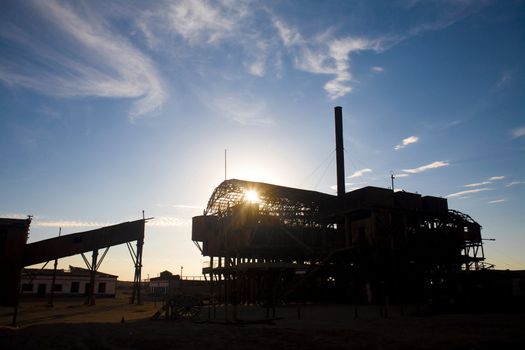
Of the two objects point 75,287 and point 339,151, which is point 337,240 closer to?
point 339,151

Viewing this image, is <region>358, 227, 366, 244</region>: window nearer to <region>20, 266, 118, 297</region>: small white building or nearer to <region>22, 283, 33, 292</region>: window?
<region>20, 266, 118, 297</region>: small white building

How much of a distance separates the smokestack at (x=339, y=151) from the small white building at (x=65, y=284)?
42698 mm

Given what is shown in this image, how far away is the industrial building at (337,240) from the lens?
35625mm

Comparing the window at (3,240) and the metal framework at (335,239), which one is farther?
the metal framework at (335,239)

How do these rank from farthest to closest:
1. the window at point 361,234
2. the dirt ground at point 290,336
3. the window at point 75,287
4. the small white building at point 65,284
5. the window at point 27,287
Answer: the window at point 75,287
the small white building at point 65,284
the window at point 27,287
the window at point 361,234
the dirt ground at point 290,336

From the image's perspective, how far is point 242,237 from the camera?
3750cm

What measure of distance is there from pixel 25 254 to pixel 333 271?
28.2 metres

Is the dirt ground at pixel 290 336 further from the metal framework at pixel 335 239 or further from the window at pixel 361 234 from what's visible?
the window at pixel 361 234

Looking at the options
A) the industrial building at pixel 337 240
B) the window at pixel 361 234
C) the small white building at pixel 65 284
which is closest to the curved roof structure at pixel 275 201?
the industrial building at pixel 337 240

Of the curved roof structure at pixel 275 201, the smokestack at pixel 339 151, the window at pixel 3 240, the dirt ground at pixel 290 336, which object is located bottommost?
the dirt ground at pixel 290 336

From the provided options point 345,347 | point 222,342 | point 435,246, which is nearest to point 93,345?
point 222,342

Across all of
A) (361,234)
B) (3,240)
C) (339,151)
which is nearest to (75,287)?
(3,240)

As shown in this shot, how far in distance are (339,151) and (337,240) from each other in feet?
38.5

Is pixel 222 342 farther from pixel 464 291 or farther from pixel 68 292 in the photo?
pixel 68 292
